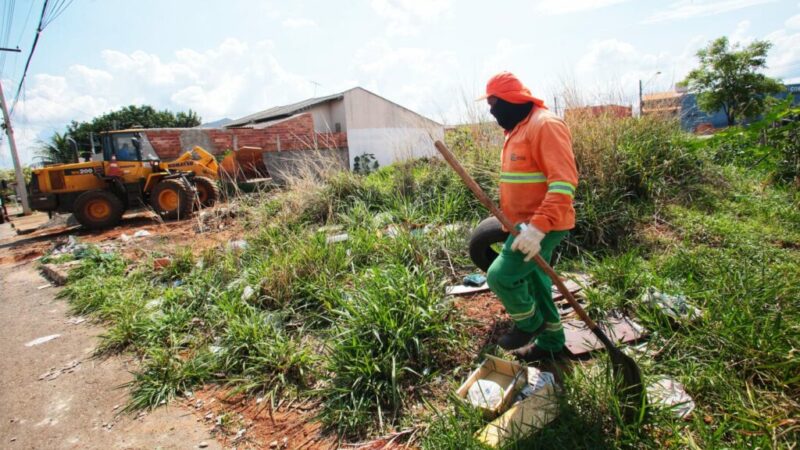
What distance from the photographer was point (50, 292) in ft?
17.3

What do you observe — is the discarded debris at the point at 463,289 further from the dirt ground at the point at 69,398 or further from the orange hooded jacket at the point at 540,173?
the dirt ground at the point at 69,398

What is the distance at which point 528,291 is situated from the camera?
238 centimetres

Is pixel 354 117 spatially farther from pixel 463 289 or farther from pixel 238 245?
pixel 463 289

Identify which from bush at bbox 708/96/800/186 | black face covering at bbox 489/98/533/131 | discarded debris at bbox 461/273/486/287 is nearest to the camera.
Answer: black face covering at bbox 489/98/533/131

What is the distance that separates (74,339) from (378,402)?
3.38 meters

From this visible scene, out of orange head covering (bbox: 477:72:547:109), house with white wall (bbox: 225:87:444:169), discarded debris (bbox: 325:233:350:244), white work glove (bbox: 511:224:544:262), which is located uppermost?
house with white wall (bbox: 225:87:444:169)

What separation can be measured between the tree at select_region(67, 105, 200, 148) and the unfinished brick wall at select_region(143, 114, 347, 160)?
22.6 metres

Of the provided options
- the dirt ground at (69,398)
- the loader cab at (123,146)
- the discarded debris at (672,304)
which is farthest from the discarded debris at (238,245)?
the loader cab at (123,146)

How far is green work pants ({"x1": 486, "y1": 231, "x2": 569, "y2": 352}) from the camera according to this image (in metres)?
2.13

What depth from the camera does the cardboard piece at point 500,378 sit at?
6.65 ft

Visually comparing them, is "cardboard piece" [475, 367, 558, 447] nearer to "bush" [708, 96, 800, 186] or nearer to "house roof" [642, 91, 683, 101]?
"bush" [708, 96, 800, 186]

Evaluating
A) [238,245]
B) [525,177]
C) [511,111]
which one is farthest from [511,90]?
[238,245]

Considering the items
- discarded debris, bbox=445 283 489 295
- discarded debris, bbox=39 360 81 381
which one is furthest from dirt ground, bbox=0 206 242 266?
discarded debris, bbox=445 283 489 295

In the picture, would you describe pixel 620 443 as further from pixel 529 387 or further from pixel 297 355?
pixel 297 355
